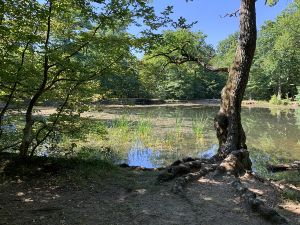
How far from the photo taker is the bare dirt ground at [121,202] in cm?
493

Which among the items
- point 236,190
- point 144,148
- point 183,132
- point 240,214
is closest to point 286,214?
point 240,214

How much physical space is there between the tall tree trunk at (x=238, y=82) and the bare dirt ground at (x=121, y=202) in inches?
54.6

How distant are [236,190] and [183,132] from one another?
37.7ft

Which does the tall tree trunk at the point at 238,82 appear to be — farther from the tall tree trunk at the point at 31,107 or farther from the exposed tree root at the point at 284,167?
the tall tree trunk at the point at 31,107

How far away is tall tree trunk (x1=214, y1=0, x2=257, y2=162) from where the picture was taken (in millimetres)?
7891

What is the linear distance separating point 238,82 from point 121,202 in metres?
3.96

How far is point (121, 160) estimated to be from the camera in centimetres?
1166

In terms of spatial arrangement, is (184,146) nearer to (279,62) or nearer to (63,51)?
(63,51)

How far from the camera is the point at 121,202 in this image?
5.73 metres

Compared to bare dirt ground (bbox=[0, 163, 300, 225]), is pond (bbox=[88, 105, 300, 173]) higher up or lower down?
lower down

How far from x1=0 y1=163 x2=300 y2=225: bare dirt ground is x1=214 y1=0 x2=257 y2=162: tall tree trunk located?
1.39 meters

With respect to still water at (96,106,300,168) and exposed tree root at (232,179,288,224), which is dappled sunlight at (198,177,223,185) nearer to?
exposed tree root at (232,179,288,224)

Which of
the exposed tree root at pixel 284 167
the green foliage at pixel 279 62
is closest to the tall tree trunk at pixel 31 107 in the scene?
the exposed tree root at pixel 284 167

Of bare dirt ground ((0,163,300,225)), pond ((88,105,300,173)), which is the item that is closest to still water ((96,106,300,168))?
pond ((88,105,300,173))
